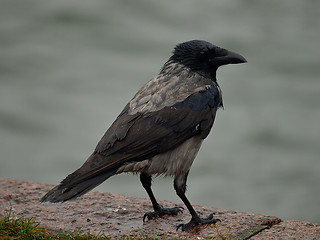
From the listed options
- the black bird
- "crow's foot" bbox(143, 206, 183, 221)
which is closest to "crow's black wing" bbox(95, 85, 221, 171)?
the black bird

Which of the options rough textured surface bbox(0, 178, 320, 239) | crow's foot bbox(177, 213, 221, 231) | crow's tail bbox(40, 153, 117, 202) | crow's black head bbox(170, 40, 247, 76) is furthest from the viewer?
crow's black head bbox(170, 40, 247, 76)

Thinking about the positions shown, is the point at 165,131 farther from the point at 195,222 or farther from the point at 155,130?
the point at 195,222

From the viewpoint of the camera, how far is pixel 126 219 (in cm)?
664

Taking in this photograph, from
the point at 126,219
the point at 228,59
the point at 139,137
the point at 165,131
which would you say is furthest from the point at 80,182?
the point at 228,59

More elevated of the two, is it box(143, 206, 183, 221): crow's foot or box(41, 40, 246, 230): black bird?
box(41, 40, 246, 230): black bird

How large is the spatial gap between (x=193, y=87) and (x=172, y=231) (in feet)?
4.73

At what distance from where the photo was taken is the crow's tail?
5.96m

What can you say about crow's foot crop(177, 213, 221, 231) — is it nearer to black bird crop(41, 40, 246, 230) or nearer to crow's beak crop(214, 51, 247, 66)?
black bird crop(41, 40, 246, 230)

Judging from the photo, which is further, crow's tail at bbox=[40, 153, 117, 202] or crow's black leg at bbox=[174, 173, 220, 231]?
crow's black leg at bbox=[174, 173, 220, 231]

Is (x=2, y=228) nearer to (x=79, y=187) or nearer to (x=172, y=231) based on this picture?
(x=79, y=187)

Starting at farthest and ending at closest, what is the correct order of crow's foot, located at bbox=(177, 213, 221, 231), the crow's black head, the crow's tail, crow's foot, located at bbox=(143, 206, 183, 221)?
1. the crow's black head
2. crow's foot, located at bbox=(143, 206, 183, 221)
3. crow's foot, located at bbox=(177, 213, 221, 231)
4. the crow's tail

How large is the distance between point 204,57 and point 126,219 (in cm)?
184

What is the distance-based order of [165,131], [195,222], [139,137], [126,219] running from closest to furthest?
1. [139,137]
2. [165,131]
3. [195,222]
4. [126,219]

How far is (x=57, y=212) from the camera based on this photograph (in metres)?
6.71
